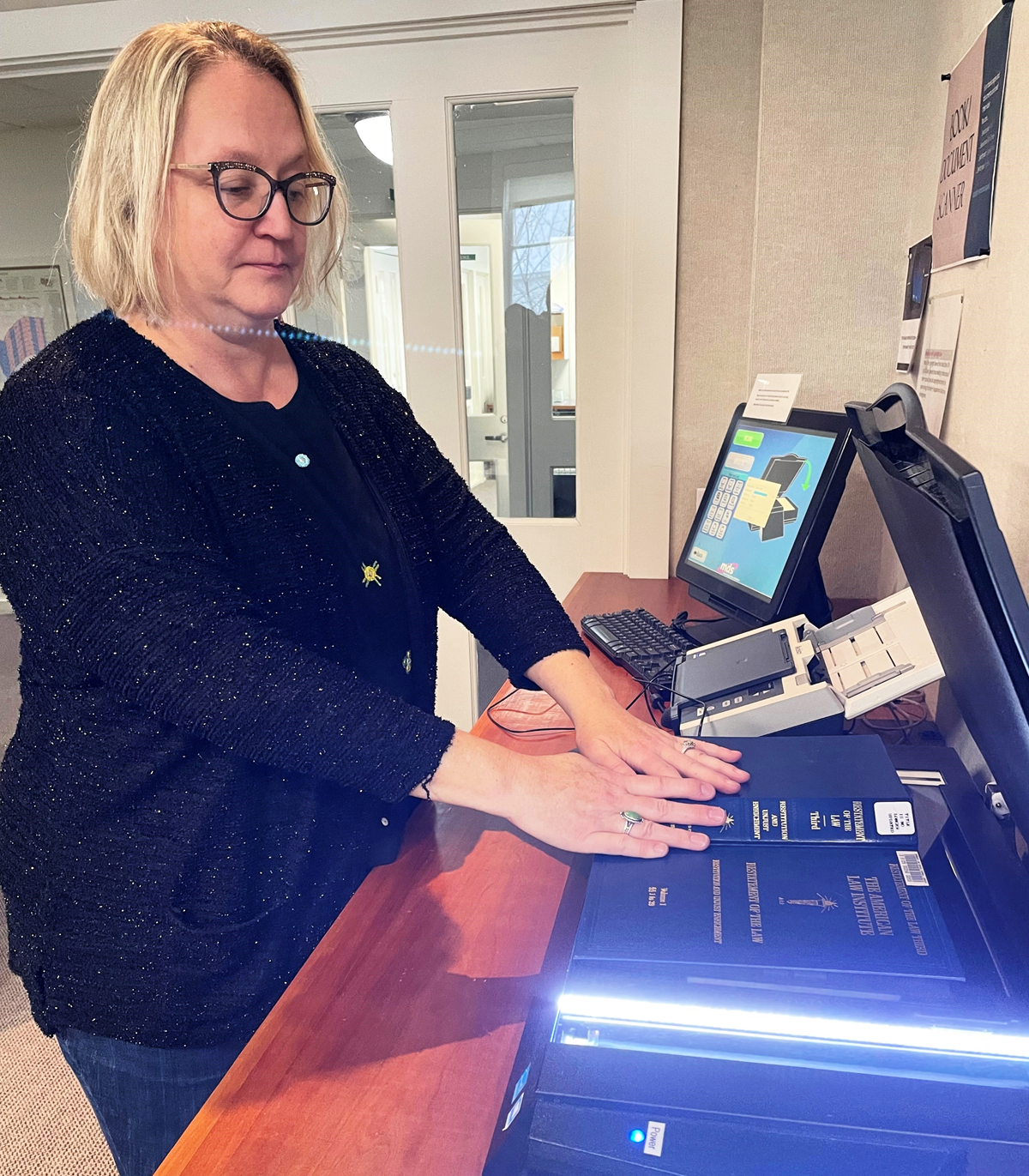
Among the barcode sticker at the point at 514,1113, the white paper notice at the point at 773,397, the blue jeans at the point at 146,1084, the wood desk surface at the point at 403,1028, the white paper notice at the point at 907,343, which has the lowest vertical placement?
the blue jeans at the point at 146,1084

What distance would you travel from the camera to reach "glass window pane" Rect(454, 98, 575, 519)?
2037mm

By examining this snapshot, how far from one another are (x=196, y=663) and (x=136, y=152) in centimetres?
51

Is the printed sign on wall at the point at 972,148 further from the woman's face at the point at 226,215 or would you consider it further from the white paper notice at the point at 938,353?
the woman's face at the point at 226,215

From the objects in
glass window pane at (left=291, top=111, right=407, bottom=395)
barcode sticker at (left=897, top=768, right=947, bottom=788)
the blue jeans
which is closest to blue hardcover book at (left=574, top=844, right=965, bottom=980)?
barcode sticker at (left=897, top=768, right=947, bottom=788)

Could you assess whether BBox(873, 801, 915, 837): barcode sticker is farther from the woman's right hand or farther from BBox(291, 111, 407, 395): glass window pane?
BBox(291, 111, 407, 395): glass window pane

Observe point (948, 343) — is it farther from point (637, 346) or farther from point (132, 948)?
point (132, 948)

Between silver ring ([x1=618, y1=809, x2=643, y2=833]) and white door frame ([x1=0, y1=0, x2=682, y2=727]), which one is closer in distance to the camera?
silver ring ([x1=618, y1=809, x2=643, y2=833])

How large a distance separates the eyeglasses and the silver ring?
27.1 inches

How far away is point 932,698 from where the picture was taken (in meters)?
1.23

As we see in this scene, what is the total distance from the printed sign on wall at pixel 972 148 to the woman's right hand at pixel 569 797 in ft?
2.73

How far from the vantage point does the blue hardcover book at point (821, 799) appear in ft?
2.28

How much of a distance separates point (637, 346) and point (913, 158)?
648 mm

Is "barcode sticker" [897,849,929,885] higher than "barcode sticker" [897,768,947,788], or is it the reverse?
"barcode sticker" [897,849,929,885]

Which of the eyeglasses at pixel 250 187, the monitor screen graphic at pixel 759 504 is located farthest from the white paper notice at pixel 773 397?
the eyeglasses at pixel 250 187
